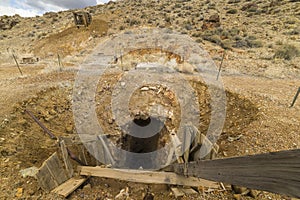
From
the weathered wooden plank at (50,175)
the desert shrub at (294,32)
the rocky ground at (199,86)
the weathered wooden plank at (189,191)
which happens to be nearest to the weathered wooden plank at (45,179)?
the weathered wooden plank at (50,175)

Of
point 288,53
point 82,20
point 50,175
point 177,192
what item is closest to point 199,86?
point 177,192

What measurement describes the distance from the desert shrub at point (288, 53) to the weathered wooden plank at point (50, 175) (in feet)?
35.3

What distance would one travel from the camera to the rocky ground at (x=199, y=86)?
333cm

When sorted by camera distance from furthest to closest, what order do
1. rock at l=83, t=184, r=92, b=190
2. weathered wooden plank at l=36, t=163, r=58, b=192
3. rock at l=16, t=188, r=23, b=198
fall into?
1. rock at l=83, t=184, r=92, b=190
2. weathered wooden plank at l=36, t=163, r=58, b=192
3. rock at l=16, t=188, r=23, b=198

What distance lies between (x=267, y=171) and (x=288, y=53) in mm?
10607

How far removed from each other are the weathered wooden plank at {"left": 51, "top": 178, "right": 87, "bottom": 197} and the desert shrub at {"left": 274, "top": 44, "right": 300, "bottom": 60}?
10.5 m

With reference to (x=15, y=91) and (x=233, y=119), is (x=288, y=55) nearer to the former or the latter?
→ (x=233, y=119)

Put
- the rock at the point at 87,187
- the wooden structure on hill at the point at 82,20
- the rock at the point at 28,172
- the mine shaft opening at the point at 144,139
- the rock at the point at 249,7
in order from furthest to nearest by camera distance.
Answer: the rock at the point at 249,7, the wooden structure on hill at the point at 82,20, the mine shaft opening at the point at 144,139, the rock at the point at 87,187, the rock at the point at 28,172

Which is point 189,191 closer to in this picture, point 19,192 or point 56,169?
point 56,169

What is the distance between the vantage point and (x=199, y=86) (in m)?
6.50

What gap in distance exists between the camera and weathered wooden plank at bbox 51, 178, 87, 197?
117 inches

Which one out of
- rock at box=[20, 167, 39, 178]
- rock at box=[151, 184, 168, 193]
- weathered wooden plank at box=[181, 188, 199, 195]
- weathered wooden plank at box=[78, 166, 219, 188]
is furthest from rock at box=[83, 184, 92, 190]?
weathered wooden plank at box=[181, 188, 199, 195]

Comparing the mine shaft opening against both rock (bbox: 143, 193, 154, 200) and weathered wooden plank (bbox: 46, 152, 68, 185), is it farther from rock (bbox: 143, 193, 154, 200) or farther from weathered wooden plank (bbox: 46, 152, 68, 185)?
weathered wooden plank (bbox: 46, 152, 68, 185)

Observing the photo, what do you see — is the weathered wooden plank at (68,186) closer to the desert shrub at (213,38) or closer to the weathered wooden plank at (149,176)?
the weathered wooden plank at (149,176)
